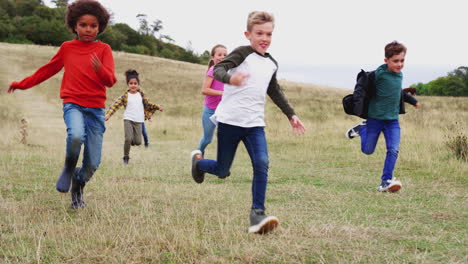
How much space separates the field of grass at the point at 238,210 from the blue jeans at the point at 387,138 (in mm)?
418

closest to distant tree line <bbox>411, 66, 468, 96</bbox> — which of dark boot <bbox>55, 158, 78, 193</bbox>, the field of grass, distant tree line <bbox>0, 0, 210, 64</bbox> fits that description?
distant tree line <bbox>0, 0, 210, 64</bbox>

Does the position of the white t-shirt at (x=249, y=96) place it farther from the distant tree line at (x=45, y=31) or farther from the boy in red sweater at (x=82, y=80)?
the distant tree line at (x=45, y=31)

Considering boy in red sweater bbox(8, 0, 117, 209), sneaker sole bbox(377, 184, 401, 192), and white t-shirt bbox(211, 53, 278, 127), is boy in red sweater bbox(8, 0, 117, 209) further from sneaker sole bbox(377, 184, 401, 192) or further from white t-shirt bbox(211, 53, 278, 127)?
sneaker sole bbox(377, 184, 401, 192)

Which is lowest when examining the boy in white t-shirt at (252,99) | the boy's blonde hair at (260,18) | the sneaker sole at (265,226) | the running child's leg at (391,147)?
the sneaker sole at (265,226)

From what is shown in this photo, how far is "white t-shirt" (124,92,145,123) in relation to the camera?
31.3 ft

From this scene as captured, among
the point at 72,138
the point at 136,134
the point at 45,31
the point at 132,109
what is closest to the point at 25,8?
the point at 45,31

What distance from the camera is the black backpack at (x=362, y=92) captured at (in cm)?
685

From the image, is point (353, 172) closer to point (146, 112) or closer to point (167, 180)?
point (167, 180)

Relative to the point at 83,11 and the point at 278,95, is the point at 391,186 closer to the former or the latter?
the point at 278,95

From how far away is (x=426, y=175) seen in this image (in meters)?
7.92

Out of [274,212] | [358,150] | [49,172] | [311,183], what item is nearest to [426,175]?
[311,183]

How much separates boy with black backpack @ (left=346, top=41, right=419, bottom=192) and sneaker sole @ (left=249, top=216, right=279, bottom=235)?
3.12m

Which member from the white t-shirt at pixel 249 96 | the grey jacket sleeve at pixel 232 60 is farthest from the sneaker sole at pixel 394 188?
the grey jacket sleeve at pixel 232 60

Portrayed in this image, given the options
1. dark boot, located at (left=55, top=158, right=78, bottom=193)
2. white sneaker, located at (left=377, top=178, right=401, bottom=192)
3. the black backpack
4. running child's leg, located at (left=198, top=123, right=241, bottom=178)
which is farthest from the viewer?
the black backpack
